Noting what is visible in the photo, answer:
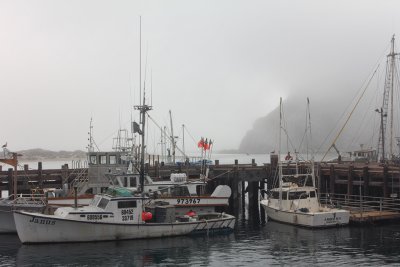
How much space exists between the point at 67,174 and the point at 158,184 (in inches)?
347

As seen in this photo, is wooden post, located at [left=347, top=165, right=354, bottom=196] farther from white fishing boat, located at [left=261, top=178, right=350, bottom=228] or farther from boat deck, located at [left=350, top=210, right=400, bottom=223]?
boat deck, located at [left=350, top=210, right=400, bottom=223]

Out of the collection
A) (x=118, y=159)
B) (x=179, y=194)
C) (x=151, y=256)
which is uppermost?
(x=118, y=159)

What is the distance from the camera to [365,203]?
133 feet

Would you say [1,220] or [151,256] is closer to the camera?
→ [151,256]

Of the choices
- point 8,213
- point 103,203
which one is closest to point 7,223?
point 8,213

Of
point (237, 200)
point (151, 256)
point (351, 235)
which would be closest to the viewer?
point (151, 256)

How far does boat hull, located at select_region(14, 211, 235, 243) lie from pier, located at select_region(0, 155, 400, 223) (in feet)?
29.4

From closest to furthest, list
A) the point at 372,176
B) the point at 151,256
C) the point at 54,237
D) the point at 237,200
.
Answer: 1. the point at 151,256
2. the point at 54,237
3. the point at 372,176
4. the point at 237,200

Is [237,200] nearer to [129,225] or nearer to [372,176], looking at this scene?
[372,176]

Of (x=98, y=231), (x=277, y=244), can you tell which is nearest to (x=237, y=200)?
(x=277, y=244)

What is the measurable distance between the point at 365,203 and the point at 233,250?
17093mm

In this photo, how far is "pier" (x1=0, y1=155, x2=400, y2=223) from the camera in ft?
125

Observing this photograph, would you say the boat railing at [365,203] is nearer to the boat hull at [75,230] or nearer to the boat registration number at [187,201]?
the boat registration number at [187,201]

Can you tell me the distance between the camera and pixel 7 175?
39.7 meters
